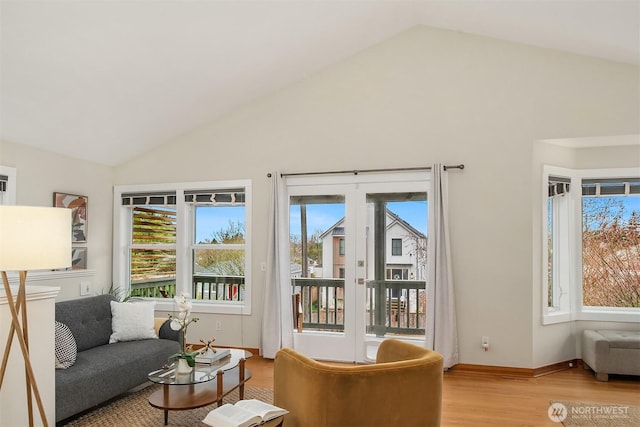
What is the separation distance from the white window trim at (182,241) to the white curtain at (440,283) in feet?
6.77

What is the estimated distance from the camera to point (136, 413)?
349 centimetres

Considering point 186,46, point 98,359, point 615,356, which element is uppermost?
point 186,46

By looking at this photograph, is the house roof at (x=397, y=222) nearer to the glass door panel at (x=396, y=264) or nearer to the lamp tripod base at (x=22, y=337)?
the glass door panel at (x=396, y=264)

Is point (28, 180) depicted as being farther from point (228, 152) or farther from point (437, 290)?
point (437, 290)

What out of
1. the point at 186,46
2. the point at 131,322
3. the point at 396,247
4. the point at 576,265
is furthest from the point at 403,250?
A: the point at 186,46

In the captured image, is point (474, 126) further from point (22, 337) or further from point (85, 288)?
point (85, 288)

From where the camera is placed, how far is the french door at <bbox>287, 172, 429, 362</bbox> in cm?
484

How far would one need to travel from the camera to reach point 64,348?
3383 mm

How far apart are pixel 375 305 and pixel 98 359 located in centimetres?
272

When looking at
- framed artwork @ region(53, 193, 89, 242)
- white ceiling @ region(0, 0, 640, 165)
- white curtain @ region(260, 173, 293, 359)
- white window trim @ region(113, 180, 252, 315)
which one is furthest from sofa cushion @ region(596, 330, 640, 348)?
framed artwork @ region(53, 193, 89, 242)

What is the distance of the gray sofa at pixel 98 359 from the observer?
3172mm

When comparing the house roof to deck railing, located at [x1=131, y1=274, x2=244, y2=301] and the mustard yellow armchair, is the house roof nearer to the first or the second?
deck railing, located at [x1=131, y1=274, x2=244, y2=301]

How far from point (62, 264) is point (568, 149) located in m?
4.79

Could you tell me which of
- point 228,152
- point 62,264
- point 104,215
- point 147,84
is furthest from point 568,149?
point 104,215
